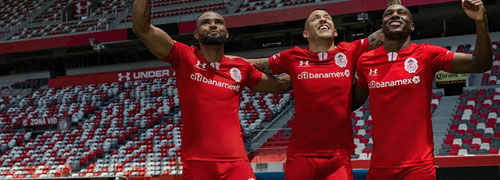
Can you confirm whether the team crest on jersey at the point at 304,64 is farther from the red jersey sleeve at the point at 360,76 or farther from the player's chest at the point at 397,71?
the player's chest at the point at 397,71

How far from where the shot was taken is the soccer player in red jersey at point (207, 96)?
212 inches

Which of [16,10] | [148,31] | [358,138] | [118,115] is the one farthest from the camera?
[16,10]

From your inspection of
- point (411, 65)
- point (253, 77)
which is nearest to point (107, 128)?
point (253, 77)

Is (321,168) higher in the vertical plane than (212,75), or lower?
lower

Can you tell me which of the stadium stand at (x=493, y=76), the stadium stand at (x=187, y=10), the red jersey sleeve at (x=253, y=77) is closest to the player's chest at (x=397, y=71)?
the red jersey sleeve at (x=253, y=77)

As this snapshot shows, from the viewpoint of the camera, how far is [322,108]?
5.55 metres

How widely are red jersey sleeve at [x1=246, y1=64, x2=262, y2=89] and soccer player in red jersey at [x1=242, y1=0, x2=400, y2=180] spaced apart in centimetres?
32

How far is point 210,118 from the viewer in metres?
5.46

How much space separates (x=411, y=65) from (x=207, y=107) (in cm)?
166

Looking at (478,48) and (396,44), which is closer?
(478,48)

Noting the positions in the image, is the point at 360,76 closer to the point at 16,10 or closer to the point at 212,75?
the point at 212,75

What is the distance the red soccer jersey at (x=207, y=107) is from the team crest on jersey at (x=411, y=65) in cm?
140

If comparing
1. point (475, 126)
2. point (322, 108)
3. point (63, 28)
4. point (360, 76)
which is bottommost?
point (475, 126)

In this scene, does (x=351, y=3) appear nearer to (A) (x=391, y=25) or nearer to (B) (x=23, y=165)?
(B) (x=23, y=165)
